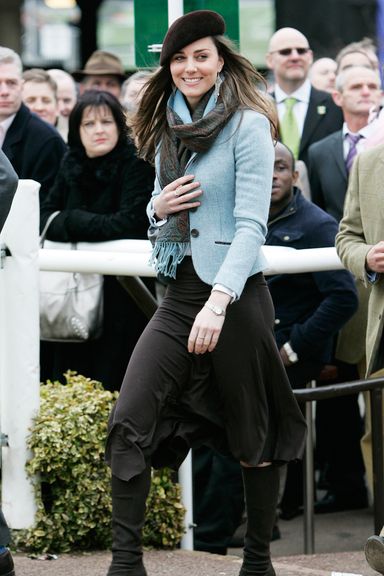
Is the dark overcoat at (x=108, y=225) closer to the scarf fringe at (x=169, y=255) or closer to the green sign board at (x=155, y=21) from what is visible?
the green sign board at (x=155, y=21)

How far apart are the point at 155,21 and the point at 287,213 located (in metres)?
1.15

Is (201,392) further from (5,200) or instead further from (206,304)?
(5,200)

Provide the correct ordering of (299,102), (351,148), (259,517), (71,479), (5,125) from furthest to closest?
(299,102) → (5,125) → (351,148) → (71,479) → (259,517)

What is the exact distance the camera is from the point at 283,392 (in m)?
4.43

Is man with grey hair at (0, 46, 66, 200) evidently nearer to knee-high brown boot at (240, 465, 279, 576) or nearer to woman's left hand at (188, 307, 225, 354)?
knee-high brown boot at (240, 465, 279, 576)

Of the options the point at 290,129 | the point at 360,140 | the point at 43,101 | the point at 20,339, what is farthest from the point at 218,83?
the point at 43,101

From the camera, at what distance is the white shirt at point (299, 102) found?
8.09m

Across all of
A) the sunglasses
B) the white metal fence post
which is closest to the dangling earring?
the white metal fence post

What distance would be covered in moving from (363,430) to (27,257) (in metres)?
2.92

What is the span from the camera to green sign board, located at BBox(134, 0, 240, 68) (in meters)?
5.58

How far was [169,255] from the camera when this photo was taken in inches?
170

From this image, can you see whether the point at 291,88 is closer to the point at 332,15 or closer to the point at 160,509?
the point at 160,509

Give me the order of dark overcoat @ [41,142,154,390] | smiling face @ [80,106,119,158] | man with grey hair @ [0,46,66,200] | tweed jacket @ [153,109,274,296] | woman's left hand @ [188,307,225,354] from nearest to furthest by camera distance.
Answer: woman's left hand @ [188,307,225,354], tweed jacket @ [153,109,274,296], dark overcoat @ [41,142,154,390], smiling face @ [80,106,119,158], man with grey hair @ [0,46,66,200]

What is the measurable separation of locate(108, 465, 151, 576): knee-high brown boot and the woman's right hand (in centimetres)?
88
